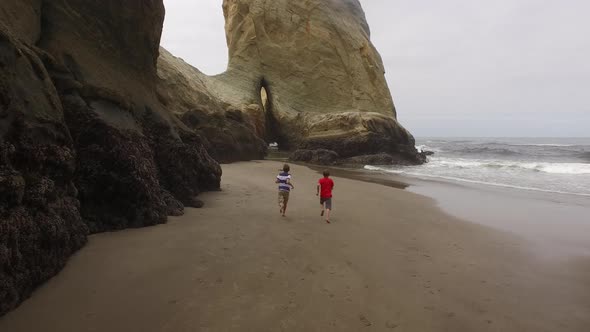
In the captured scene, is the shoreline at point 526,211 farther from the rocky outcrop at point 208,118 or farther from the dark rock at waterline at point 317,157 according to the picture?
the dark rock at waterline at point 317,157

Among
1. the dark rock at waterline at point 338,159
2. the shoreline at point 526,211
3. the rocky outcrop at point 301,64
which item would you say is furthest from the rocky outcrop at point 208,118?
the rocky outcrop at point 301,64

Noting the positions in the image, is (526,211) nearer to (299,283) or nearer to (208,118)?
(299,283)

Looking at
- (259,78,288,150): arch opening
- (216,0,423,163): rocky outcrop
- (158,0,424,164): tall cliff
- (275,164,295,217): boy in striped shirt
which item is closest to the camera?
(275,164,295,217): boy in striped shirt

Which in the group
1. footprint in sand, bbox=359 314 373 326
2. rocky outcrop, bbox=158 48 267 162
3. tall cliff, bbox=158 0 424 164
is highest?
tall cliff, bbox=158 0 424 164

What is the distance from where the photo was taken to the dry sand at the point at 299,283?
10.2 ft

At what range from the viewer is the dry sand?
3.11 metres

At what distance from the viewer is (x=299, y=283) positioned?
392 cm

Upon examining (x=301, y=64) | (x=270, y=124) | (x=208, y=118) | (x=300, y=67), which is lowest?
(x=208, y=118)

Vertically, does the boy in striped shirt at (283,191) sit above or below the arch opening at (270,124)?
below

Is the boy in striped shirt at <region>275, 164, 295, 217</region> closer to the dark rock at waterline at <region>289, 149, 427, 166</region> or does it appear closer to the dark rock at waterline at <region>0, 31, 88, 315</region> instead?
the dark rock at waterline at <region>0, 31, 88, 315</region>

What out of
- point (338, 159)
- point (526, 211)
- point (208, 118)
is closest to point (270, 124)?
point (338, 159)

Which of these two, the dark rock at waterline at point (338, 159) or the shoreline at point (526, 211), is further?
the dark rock at waterline at point (338, 159)

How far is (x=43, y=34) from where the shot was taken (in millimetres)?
5453

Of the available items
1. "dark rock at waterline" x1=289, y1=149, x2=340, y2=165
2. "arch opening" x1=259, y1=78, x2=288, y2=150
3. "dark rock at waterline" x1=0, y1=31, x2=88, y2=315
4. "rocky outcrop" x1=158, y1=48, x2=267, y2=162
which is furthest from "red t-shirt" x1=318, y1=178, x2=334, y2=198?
"arch opening" x1=259, y1=78, x2=288, y2=150
